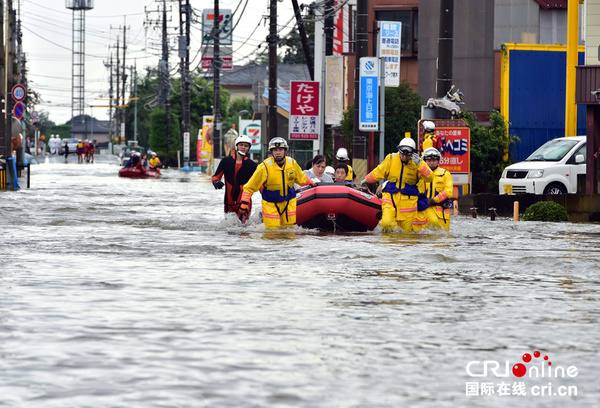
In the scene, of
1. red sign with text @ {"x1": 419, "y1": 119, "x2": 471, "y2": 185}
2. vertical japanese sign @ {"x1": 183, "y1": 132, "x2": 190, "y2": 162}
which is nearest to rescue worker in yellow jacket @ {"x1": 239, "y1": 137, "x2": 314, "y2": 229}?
red sign with text @ {"x1": 419, "y1": 119, "x2": 471, "y2": 185}

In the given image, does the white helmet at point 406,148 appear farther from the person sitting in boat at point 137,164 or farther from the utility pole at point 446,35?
the person sitting in boat at point 137,164

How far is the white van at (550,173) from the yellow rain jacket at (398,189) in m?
10.6

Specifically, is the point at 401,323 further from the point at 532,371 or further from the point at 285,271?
the point at 285,271

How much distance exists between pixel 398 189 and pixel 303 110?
16.7 metres

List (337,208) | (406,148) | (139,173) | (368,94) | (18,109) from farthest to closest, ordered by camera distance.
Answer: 1. (139,173)
2. (18,109)
3. (368,94)
4. (337,208)
5. (406,148)

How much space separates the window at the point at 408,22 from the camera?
44.5m

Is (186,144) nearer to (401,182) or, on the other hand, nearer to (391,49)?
(391,49)

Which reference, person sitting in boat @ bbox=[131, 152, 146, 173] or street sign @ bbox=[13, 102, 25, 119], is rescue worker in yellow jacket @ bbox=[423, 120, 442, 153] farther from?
person sitting in boat @ bbox=[131, 152, 146, 173]

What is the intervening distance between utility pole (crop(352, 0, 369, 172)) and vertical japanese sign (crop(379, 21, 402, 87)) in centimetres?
803

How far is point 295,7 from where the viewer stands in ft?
126

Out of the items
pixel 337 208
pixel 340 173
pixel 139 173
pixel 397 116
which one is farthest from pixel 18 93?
pixel 337 208

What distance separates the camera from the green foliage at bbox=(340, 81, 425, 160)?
3716 centimetres

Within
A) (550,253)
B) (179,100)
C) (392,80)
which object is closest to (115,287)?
(550,253)

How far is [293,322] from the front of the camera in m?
8.12
